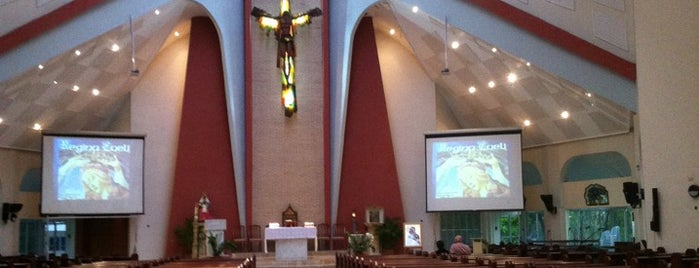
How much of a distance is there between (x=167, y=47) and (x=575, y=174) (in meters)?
12.3

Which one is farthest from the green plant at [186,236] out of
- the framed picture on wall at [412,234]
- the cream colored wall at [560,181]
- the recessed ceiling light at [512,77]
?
the cream colored wall at [560,181]

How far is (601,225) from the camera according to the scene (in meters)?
22.4

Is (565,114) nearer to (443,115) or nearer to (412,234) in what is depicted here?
(443,115)

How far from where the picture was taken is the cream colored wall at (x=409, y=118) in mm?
23844

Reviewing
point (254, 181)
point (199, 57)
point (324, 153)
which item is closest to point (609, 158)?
point (324, 153)

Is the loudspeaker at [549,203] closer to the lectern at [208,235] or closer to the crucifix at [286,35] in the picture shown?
the crucifix at [286,35]

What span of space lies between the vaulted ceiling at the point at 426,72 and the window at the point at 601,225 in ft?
7.25

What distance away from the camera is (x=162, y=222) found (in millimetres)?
23062

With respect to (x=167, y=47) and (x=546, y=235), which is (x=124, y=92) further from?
(x=546, y=235)

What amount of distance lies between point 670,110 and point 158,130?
46.6 ft

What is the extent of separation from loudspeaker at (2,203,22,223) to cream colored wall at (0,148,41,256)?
0.60 ft

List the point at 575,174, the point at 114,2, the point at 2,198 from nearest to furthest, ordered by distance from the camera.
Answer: the point at 114,2 < the point at 2,198 < the point at 575,174

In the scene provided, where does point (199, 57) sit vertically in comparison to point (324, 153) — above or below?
above

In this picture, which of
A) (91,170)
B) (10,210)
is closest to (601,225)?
(91,170)
